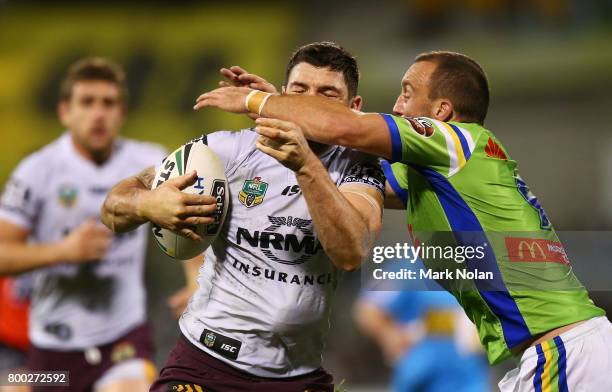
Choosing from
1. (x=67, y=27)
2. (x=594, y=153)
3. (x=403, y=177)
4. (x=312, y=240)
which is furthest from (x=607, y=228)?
(x=67, y=27)

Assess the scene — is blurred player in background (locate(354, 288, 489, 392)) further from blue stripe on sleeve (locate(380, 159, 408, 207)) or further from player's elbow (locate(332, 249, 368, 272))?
player's elbow (locate(332, 249, 368, 272))

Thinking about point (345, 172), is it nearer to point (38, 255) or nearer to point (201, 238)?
point (201, 238)

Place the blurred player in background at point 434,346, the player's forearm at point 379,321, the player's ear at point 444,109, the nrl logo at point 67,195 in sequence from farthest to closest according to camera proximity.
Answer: the player's forearm at point 379,321 → the blurred player in background at point 434,346 → the nrl logo at point 67,195 → the player's ear at point 444,109

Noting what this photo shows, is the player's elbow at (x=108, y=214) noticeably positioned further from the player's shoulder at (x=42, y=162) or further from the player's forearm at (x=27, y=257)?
the player's shoulder at (x=42, y=162)

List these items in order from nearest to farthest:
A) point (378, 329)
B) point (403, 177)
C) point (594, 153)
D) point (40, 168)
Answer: point (403, 177), point (40, 168), point (378, 329), point (594, 153)

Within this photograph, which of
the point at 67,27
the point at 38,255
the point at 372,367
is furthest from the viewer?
the point at 67,27

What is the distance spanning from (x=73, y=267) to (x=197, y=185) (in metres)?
3.90

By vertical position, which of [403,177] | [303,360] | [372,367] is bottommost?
[372,367]

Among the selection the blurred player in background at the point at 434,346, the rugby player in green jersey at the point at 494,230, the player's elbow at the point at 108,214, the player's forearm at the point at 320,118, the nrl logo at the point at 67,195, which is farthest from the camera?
the blurred player in background at the point at 434,346

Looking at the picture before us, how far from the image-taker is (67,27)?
2033 cm

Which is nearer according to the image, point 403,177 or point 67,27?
point 403,177

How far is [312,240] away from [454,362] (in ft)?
14.6

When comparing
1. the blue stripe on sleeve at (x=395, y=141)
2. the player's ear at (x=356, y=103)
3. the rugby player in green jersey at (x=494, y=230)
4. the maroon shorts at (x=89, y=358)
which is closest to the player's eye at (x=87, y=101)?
the maroon shorts at (x=89, y=358)

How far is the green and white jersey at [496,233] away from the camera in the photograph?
4.23m
